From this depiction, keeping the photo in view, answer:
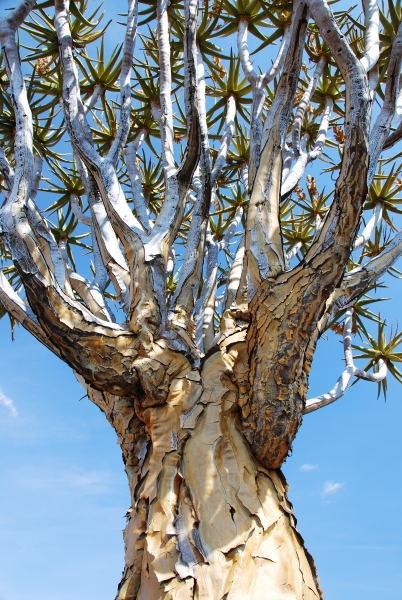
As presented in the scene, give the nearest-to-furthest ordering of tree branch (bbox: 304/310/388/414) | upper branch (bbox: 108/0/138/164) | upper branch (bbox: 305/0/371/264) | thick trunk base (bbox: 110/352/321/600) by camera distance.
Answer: thick trunk base (bbox: 110/352/321/600) → upper branch (bbox: 305/0/371/264) → upper branch (bbox: 108/0/138/164) → tree branch (bbox: 304/310/388/414)

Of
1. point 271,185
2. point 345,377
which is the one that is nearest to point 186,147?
point 271,185

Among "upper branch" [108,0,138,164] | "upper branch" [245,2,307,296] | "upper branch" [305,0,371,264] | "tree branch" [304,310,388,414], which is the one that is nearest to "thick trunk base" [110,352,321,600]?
"upper branch" [245,2,307,296]

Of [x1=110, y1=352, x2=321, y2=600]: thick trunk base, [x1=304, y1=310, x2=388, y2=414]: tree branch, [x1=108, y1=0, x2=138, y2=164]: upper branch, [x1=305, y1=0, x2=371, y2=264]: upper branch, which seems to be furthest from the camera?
[x1=304, y1=310, x2=388, y2=414]: tree branch

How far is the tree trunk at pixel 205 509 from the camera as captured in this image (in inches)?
75.3

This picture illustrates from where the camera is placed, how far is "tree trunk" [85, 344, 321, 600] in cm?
191

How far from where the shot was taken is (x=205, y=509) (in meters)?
2.09

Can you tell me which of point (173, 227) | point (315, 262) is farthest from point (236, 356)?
point (173, 227)

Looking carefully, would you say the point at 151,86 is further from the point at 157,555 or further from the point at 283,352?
the point at 157,555

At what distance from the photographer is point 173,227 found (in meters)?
3.17

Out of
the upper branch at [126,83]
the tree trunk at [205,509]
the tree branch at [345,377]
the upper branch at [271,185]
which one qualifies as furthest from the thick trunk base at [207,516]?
the upper branch at [126,83]

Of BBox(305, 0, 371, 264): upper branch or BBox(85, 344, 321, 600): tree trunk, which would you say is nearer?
BBox(85, 344, 321, 600): tree trunk

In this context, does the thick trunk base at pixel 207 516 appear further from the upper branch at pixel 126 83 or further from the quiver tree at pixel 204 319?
the upper branch at pixel 126 83

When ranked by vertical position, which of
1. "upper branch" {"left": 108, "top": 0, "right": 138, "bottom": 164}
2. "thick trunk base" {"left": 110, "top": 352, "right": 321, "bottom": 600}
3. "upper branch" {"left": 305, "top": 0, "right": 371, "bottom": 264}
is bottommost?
"thick trunk base" {"left": 110, "top": 352, "right": 321, "bottom": 600}

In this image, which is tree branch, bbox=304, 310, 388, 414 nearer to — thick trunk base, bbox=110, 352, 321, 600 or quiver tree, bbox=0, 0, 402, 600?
quiver tree, bbox=0, 0, 402, 600
